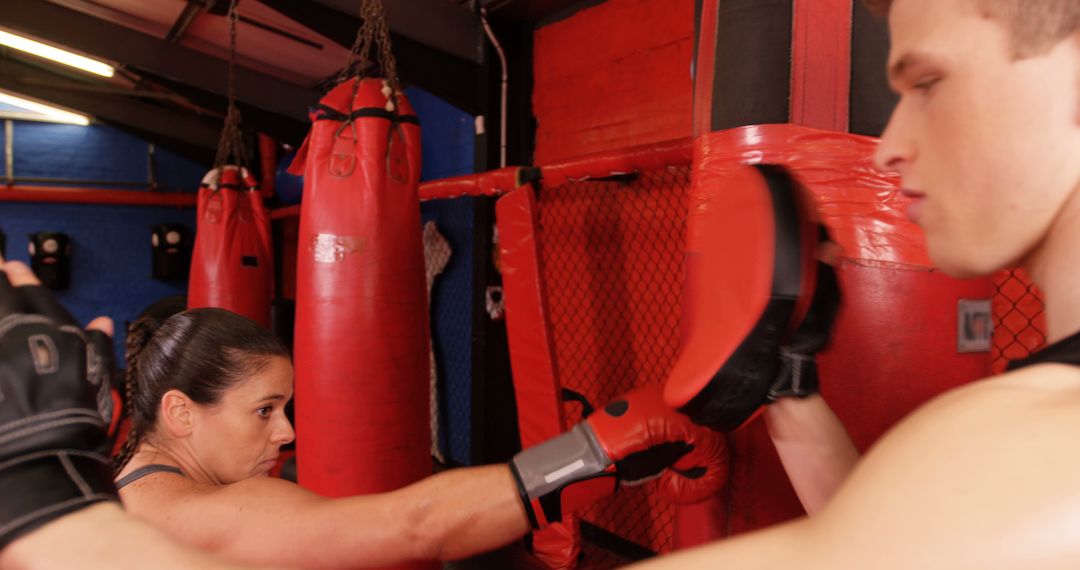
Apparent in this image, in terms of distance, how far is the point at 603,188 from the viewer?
122 inches

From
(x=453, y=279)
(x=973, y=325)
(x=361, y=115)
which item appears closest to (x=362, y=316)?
(x=361, y=115)

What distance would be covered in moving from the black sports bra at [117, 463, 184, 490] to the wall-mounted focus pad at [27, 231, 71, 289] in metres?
7.07

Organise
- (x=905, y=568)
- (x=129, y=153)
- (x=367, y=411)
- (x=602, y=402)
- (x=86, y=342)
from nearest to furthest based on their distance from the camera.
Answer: (x=905, y=568), (x=86, y=342), (x=367, y=411), (x=602, y=402), (x=129, y=153)

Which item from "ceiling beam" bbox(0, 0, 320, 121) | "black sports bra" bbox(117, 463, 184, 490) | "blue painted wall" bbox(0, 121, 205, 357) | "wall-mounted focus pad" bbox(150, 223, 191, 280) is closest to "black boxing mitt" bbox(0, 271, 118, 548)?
"black sports bra" bbox(117, 463, 184, 490)

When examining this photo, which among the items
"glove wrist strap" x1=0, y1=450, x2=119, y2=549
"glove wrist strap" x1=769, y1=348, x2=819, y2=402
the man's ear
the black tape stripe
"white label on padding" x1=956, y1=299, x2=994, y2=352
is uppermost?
the black tape stripe

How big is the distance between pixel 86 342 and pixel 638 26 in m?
2.70

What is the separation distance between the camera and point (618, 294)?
3.06 meters

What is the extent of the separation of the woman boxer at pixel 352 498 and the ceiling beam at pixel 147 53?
465 cm

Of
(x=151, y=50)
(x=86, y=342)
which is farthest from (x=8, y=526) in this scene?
(x=151, y=50)

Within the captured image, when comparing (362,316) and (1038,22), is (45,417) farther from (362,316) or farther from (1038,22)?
(362,316)

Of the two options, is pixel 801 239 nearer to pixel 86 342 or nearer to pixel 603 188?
pixel 86 342

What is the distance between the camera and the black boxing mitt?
1.94 ft

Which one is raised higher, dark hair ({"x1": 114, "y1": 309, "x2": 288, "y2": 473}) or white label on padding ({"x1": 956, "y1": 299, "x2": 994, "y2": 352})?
white label on padding ({"x1": 956, "y1": 299, "x2": 994, "y2": 352})

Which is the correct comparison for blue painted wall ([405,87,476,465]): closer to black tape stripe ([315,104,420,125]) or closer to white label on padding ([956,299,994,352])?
black tape stripe ([315,104,420,125])
